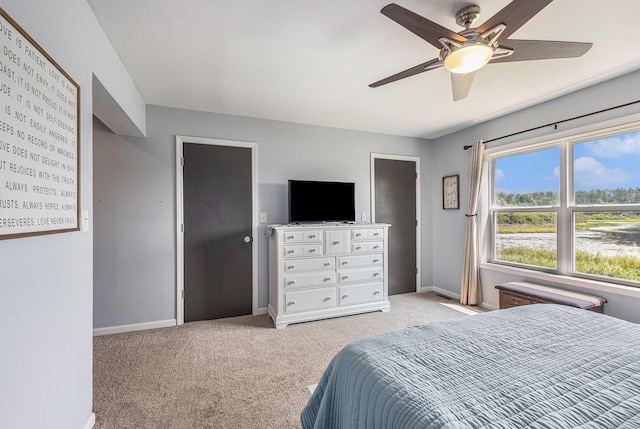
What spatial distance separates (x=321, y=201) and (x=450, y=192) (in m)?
2.05

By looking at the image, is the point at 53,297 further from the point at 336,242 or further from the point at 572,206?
the point at 572,206

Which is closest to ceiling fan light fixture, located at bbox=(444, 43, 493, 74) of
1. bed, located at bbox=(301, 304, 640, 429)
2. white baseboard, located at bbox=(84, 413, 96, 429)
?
bed, located at bbox=(301, 304, 640, 429)

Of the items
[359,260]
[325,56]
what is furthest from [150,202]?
[359,260]

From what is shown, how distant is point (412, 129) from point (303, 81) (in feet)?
6.89

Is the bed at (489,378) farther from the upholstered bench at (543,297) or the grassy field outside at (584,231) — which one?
the grassy field outside at (584,231)

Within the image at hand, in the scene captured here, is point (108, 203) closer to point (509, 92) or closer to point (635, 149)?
point (509, 92)

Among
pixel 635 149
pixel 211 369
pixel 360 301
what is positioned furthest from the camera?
pixel 360 301

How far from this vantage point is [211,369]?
2191 millimetres

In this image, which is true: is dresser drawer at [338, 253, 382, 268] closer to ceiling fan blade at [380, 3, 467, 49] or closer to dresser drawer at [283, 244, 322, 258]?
→ dresser drawer at [283, 244, 322, 258]

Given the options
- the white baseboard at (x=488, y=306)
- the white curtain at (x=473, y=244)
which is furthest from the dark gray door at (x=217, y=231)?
the white baseboard at (x=488, y=306)

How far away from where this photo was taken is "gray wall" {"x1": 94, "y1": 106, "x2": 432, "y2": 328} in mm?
2885

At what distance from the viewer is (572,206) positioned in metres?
2.82

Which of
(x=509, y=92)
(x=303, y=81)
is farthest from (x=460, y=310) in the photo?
(x=303, y=81)

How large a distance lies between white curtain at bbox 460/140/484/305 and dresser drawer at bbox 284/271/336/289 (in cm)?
188
